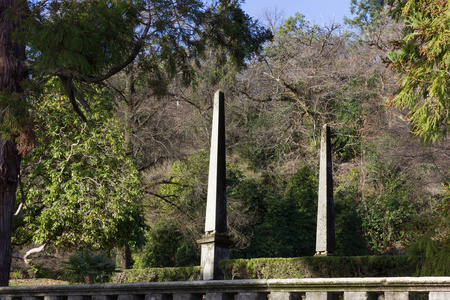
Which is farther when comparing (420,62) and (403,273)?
(403,273)

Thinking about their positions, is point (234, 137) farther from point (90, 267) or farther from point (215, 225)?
point (215, 225)

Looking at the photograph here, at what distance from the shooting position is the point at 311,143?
24.2 meters

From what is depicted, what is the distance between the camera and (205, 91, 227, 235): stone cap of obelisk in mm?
8406

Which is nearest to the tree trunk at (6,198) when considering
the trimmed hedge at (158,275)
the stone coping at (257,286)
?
the stone coping at (257,286)

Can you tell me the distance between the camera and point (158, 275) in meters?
16.7

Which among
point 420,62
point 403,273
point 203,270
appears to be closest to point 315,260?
point 403,273

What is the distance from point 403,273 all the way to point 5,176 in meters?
8.59

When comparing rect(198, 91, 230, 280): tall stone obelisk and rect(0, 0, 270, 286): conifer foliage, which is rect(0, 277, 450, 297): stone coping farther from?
rect(198, 91, 230, 280): tall stone obelisk

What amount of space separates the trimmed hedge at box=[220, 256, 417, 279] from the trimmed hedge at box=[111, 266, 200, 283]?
9.09ft

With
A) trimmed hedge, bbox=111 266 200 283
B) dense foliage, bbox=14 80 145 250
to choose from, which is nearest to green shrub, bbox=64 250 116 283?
dense foliage, bbox=14 80 145 250

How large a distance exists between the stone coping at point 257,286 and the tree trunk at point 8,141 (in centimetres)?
275

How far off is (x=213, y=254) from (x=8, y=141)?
3874 mm

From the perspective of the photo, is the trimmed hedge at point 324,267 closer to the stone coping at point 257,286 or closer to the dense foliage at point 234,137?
the dense foliage at point 234,137

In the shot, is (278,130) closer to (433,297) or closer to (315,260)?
(315,260)
